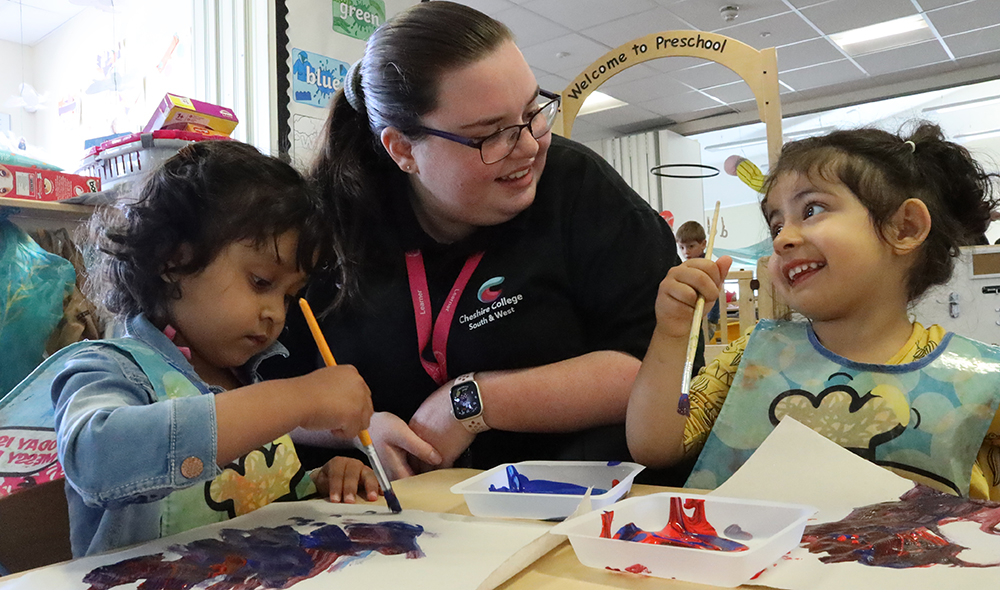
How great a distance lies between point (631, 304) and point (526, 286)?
153 millimetres

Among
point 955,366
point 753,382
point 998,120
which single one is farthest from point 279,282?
point 998,120

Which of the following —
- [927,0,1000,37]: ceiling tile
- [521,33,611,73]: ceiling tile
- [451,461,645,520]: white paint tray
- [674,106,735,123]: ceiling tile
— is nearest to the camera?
[451,461,645,520]: white paint tray

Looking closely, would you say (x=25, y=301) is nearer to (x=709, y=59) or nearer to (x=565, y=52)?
(x=709, y=59)

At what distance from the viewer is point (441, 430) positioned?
104 centimetres

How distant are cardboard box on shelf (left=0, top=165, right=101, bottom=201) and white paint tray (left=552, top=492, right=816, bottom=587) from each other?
1.93 meters

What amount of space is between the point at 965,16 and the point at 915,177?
5368 millimetres

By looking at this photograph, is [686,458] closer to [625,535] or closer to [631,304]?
[631,304]

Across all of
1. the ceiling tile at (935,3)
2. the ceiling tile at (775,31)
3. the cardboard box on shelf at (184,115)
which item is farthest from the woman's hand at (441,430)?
the ceiling tile at (935,3)

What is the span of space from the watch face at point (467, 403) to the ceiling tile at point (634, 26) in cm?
460

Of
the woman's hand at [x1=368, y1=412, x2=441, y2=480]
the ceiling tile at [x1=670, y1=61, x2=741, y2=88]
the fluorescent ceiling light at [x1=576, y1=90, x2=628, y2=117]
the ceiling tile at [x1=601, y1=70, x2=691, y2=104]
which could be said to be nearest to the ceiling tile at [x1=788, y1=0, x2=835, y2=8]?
the ceiling tile at [x1=670, y1=61, x2=741, y2=88]

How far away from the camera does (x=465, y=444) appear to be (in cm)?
105

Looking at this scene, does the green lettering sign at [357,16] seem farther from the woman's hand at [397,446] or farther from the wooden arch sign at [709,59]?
the woman's hand at [397,446]

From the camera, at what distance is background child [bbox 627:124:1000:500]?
0.92m

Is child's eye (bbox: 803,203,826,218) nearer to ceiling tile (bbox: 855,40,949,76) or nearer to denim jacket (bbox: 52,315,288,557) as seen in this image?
denim jacket (bbox: 52,315,288,557)
